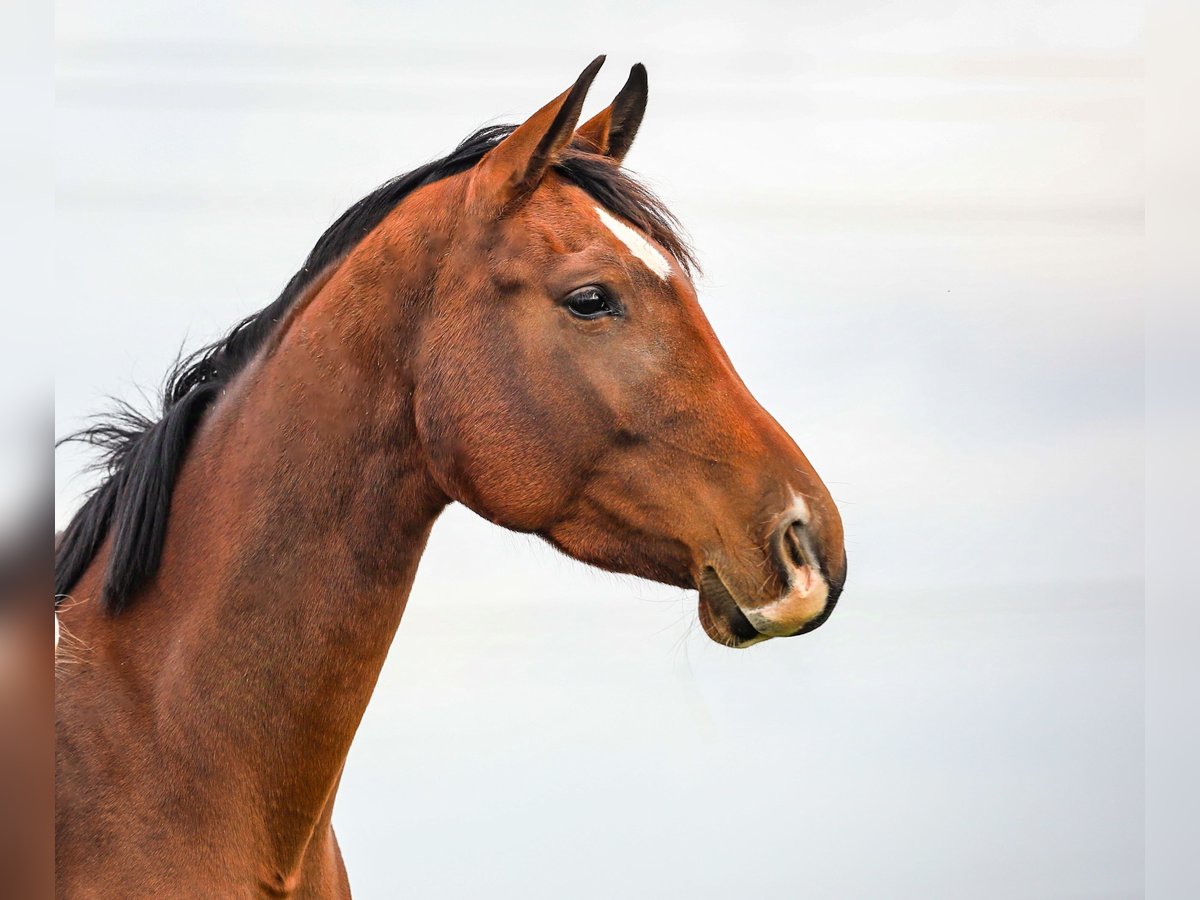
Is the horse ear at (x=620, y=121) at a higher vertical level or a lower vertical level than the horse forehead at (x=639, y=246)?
higher

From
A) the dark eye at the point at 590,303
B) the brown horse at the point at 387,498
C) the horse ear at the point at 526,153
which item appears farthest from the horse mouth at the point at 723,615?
the horse ear at the point at 526,153

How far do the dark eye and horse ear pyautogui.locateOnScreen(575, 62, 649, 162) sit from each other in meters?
0.21

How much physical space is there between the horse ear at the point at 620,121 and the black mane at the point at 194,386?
87 millimetres

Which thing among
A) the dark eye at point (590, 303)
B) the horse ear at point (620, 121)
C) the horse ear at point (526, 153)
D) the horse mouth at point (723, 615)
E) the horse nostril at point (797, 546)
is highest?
the horse ear at point (620, 121)

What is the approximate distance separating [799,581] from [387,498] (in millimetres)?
376

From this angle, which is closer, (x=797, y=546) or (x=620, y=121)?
(x=797, y=546)

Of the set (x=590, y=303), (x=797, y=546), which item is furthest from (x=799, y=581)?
(x=590, y=303)

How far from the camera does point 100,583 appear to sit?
98 centimetres

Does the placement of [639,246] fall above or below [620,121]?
below

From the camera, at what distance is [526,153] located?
0.92 meters

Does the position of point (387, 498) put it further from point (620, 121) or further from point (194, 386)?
point (620, 121)

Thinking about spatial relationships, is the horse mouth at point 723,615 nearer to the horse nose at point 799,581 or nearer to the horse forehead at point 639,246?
the horse nose at point 799,581

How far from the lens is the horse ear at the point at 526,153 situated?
Answer: 91 centimetres

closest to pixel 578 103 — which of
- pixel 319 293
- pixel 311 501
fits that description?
pixel 319 293
